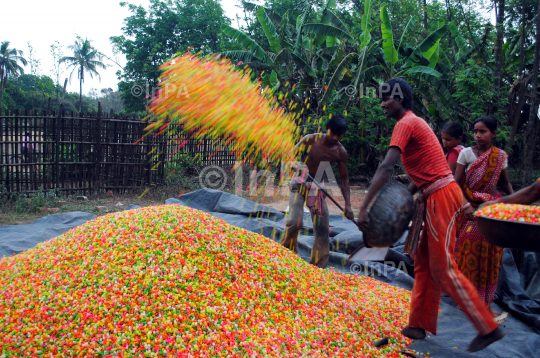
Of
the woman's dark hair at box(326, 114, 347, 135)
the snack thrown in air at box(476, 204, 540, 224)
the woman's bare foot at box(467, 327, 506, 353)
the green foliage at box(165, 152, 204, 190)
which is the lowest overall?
the woman's bare foot at box(467, 327, 506, 353)

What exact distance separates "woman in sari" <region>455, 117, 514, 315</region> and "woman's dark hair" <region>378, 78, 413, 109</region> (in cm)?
101

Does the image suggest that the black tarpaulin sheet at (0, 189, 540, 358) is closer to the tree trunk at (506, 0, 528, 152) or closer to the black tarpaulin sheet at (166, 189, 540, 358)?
the black tarpaulin sheet at (166, 189, 540, 358)

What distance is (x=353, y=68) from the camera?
10.4 m

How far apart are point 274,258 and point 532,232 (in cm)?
177

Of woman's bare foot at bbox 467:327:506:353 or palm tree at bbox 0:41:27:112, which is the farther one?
palm tree at bbox 0:41:27:112

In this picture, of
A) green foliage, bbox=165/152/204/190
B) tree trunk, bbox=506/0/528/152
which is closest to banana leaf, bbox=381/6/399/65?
tree trunk, bbox=506/0/528/152

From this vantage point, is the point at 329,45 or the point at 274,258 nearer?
the point at 274,258

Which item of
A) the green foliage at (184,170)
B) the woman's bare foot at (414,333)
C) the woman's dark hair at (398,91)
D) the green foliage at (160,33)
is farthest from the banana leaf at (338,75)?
the green foliage at (160,33)

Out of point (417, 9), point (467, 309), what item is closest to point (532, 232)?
point (467, 309)

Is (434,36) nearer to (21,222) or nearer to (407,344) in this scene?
(407,344)

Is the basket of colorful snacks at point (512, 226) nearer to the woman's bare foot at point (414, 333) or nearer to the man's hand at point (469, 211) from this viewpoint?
the man's hand at point (469, 211)

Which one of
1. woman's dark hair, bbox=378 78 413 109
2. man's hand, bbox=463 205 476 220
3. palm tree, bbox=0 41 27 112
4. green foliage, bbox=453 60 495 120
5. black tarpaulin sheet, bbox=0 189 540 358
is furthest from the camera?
palm tree, bbox=0 41 27 112

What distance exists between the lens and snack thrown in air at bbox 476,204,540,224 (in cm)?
197

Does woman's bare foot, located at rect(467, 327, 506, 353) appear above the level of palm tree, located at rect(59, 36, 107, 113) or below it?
below
